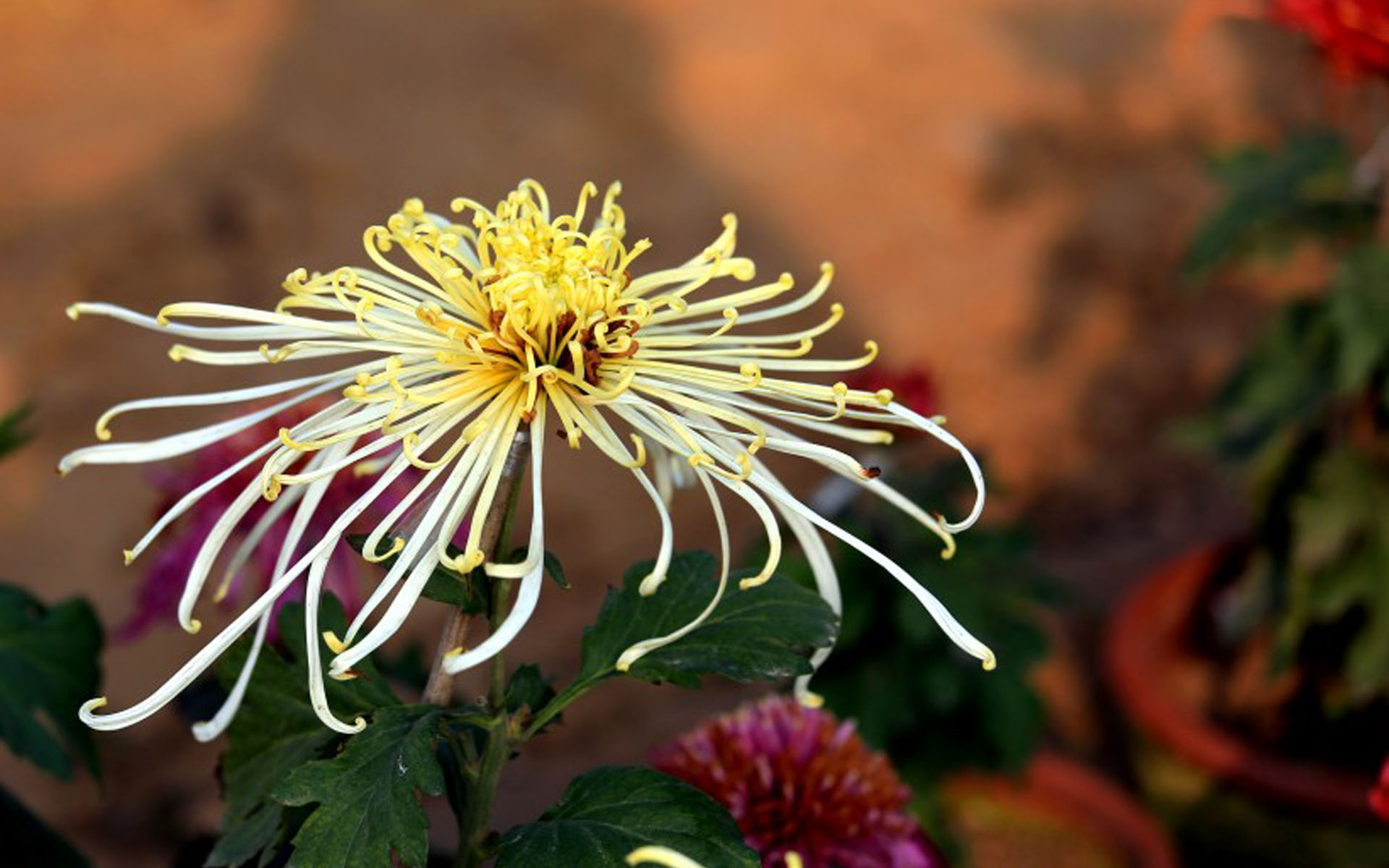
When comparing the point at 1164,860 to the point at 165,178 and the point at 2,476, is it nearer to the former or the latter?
the point at 2,476

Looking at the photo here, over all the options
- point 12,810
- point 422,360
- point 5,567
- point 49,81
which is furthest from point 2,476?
point 422,360

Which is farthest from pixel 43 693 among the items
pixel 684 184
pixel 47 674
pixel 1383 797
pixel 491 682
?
pixel 684 184

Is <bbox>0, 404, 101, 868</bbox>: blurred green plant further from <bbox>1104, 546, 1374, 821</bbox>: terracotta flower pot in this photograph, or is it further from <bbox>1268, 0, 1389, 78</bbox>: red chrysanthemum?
<bbox>1104, 546, 1374, 821</bbox>: terracotta flower pot

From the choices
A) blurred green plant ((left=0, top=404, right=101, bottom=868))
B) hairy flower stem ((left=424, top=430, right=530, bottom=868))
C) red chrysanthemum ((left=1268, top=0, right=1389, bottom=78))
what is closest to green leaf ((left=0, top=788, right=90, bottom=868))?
blurred green plant ((left=0, top=404, right=101, bottom=868))

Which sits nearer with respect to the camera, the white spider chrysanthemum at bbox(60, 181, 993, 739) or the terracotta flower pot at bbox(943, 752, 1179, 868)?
the white spider chrysanthemum at bbox(60, 181, 993, 739)

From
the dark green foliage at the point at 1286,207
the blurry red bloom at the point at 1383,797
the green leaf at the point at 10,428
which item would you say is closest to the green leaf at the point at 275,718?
the green leaf at the point at 10,428

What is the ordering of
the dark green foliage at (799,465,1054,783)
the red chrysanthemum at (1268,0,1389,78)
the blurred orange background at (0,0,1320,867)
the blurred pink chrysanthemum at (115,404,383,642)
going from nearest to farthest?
the blurred pink chrysanthemum at (115,404,383,642) → the red chrysanthemum at (1268,0,1389,78) → the dark green foliage at (799,465,1054,783) → the blurred orange background at (0,0,1320,867)
